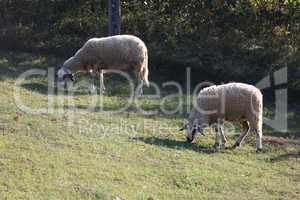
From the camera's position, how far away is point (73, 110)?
1608cm

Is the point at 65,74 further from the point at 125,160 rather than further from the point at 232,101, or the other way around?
the point at 125,160

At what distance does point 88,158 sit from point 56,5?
565 inches

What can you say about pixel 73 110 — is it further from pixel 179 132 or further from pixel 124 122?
pixel 179 132

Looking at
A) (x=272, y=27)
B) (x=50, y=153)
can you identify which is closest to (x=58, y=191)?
(x=50, y=153)

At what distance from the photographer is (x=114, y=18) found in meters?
22.8

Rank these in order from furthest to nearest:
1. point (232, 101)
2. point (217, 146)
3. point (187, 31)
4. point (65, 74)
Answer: point (187, 31), point (65, 74), point (217, 146), point (232, 101)

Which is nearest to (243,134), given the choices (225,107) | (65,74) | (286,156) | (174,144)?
(225,107)

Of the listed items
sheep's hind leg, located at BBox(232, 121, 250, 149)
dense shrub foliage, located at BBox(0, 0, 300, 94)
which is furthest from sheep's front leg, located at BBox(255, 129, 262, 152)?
dense shrub foliage, located at BBox(0, 0, 300, 94)

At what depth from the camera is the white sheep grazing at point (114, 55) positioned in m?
18.2

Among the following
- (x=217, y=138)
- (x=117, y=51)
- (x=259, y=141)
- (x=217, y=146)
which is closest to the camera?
(x=217, y=146)

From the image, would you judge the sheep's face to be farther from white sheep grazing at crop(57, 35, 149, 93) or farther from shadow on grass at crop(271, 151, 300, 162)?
shadow on grass at crop(271, 151, 300, 162)

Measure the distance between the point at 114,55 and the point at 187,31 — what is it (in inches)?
262

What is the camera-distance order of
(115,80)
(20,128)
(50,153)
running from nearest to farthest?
(50,153) → (20,128) → (115,80)

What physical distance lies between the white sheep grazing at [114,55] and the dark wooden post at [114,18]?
4030 mm
